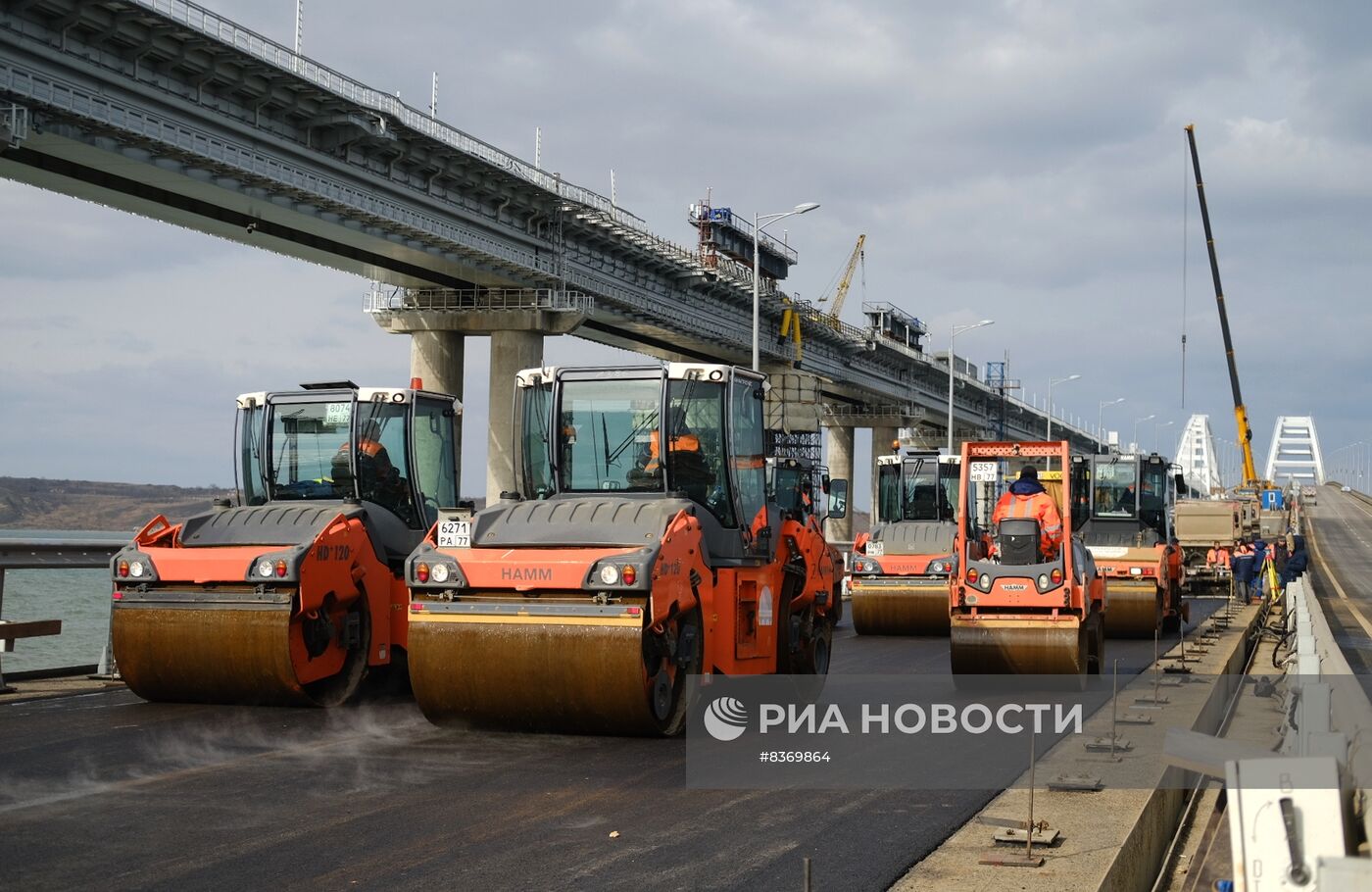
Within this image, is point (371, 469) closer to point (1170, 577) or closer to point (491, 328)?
point (1170, 577)

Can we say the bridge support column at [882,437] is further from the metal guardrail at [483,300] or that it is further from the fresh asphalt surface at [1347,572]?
the metal guardrail at [483,300]

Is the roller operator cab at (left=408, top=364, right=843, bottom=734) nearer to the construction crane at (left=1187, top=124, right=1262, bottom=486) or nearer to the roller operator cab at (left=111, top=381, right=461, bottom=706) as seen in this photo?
the roller operator cab at (left=111, top=381, right=461, bottom=706)

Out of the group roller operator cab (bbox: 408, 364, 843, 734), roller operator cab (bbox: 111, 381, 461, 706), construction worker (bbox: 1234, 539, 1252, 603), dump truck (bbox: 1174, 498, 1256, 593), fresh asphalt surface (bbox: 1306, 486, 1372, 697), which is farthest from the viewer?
dump truck (bbox: 1174, 498, 1256, 593)

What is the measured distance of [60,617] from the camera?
24.2 m

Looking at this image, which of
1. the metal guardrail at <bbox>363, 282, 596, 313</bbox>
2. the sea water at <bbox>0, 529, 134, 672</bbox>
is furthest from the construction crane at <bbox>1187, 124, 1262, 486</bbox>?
the sea water at <bbox>0, 529, 134, 672</bbox>

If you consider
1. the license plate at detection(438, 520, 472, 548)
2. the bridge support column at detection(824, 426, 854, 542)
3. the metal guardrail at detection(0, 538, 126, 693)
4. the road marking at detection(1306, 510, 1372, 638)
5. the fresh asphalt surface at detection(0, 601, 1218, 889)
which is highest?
the bridge support column at detection(824, 426, 854, 542)

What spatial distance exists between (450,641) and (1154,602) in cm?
1394

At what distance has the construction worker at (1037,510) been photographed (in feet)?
47.2

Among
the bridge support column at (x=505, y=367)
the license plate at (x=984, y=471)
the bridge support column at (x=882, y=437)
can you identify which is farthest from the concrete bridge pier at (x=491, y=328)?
the bridge support column at (x=882, y=437)

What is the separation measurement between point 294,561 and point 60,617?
14871 mm

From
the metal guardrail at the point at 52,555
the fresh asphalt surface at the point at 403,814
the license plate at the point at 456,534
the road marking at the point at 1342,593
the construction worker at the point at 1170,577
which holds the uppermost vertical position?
the license plate at the point at 456,534

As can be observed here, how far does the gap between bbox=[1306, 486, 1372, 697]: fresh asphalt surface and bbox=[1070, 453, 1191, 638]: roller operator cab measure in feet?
9.26

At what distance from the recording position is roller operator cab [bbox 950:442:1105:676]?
13.9m

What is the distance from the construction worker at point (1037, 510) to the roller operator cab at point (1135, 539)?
7.15 m
